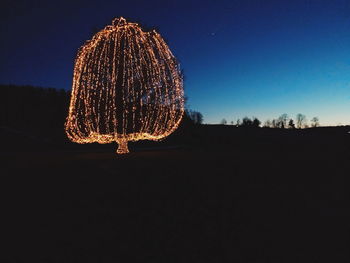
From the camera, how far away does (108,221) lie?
4.35 metres

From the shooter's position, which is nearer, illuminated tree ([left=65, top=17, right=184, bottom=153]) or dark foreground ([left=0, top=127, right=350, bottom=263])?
dark foreground ([left=0, top=127, right=350, bottom=263])

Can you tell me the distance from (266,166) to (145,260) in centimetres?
659

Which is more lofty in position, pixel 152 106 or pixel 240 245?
pixel 152 106

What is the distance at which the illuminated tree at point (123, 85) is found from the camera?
12492 mm

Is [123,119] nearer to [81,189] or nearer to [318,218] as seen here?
[81,189]

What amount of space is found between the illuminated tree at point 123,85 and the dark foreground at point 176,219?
5.33 m

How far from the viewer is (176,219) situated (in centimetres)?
439

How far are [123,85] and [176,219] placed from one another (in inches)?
346

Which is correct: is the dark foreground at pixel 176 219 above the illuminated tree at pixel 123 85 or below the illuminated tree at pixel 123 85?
below

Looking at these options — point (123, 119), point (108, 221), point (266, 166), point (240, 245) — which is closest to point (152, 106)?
point (123, 119)

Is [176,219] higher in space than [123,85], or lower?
lower

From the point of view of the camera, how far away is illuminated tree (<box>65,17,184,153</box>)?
12492mm

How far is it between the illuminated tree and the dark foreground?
533cm

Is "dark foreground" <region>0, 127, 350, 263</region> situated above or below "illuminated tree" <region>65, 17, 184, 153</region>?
below
